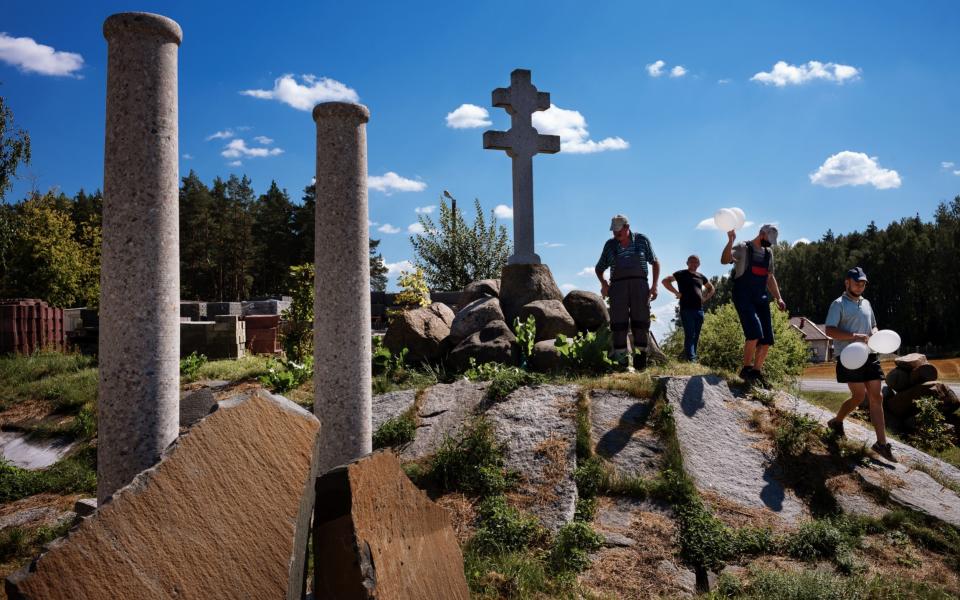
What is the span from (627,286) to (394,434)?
11.8 feet

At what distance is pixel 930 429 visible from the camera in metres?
9.45

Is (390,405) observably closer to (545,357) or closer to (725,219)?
(545,357)

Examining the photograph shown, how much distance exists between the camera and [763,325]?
7820mm

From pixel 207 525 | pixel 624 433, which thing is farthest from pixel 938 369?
pixel 207 525

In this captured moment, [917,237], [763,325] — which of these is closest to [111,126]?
[763,325]

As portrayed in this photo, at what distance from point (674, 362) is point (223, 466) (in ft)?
22.4

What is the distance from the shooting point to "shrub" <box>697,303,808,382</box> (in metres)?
9.53

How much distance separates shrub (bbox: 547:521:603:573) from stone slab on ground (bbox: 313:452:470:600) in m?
1.13

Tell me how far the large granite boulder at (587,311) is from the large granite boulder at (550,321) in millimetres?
378

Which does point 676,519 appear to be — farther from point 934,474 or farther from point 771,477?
point 934,474

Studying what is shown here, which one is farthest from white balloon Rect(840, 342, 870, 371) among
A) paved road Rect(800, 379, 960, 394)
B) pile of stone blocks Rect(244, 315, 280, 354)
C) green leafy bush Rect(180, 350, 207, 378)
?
pile of stone blocks Rect(244, 315, 280, 354)

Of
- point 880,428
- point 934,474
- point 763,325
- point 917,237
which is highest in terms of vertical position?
point 917,237

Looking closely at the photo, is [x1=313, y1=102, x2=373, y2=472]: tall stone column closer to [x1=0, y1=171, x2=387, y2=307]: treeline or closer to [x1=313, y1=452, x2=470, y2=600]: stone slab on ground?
[x1=313, y1=452, x2=470, y2=600]: stone slab on ground

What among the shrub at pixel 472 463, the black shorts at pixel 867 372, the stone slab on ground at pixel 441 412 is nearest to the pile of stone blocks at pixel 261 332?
the stone slab on ground at pixel 441 412
